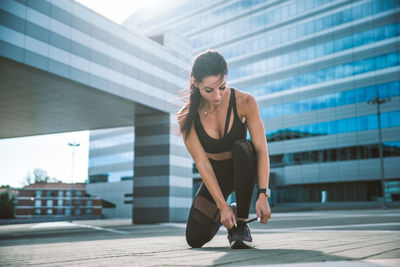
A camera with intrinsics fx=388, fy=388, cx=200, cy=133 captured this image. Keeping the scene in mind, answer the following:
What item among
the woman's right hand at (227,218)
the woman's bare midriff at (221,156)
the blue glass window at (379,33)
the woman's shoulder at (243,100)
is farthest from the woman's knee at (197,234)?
the blue glass window at (379,33)

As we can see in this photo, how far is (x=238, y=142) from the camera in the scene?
3.58 metres

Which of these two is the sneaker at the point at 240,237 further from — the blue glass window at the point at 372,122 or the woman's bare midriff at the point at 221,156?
the blue glass window at the point at 372,122

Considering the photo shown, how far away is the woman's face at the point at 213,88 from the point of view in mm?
3436

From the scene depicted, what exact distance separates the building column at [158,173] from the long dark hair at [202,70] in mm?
14164

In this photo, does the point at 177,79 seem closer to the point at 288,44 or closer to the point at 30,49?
the point at 30,49

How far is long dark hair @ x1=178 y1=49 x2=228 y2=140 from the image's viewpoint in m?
3.41

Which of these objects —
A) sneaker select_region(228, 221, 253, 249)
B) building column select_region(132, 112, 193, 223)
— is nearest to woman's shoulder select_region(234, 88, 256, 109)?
sneaker select_region(228, 221, 253, 249)

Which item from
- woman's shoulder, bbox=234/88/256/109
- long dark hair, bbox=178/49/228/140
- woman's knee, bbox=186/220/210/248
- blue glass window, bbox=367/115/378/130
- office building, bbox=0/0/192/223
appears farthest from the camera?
blue glass window, bbox=367/115/378/130

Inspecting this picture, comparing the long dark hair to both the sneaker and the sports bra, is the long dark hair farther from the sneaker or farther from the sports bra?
the sneaker

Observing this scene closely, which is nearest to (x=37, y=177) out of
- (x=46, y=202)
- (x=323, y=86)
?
(x=46, y=202)

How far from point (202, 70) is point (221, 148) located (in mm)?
847

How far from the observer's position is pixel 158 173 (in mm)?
18328

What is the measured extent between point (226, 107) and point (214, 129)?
249 millimetres

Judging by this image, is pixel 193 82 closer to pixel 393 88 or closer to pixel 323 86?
pixel 393 88
